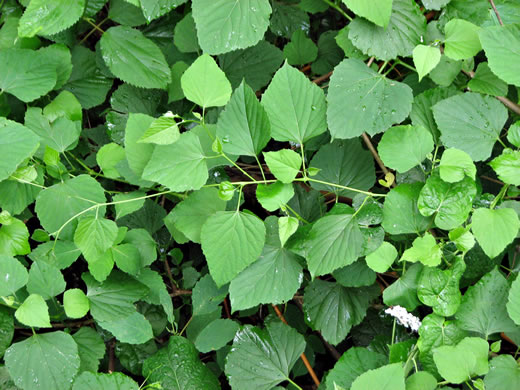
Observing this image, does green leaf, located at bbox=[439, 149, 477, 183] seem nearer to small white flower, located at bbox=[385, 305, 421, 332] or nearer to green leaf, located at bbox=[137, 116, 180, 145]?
small white flower, located at bbox=[385, 305, 421, 332]

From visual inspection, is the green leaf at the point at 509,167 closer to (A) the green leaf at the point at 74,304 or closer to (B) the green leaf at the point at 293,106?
(B) the green leaf at the point at 293,106

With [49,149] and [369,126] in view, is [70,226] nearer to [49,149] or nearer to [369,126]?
[49,149]

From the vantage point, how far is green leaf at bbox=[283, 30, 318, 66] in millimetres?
1411

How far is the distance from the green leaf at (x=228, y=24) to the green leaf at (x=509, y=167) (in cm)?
63

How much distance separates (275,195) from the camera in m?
1.07

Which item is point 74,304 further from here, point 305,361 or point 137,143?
point 305,361

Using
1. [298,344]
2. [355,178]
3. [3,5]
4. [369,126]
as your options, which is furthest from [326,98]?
[3,5]

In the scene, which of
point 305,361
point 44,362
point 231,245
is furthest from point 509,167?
point 44,362

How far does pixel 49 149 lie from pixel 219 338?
70 centimetres

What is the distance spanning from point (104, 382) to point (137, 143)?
0.62 metres

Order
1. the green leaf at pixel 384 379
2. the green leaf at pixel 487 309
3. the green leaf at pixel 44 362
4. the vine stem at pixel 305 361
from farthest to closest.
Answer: the vine stem at pixel 305 361 < the green leaf at pixel 44 362 < the green leaf at pixel 487 309 < the green leaf at pixel 384 379

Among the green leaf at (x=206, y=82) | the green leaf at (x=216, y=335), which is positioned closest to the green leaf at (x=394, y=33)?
the green leaf at (x=206, y=82)

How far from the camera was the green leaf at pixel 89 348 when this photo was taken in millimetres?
1254

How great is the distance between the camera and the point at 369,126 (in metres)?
1.07
